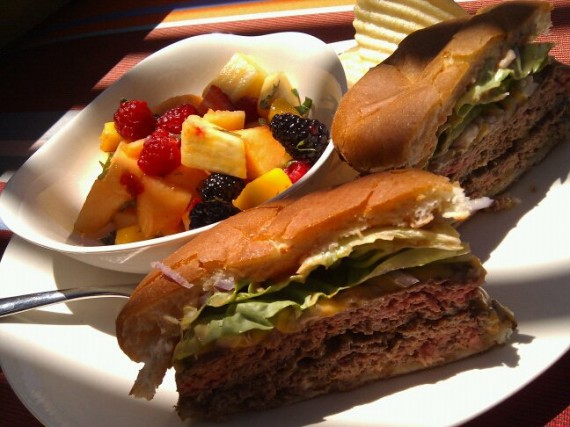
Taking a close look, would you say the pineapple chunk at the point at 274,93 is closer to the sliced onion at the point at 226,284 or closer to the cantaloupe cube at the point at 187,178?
the cantaloupe cube at the point at 187,178

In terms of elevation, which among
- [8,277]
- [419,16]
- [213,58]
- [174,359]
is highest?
[419,16]

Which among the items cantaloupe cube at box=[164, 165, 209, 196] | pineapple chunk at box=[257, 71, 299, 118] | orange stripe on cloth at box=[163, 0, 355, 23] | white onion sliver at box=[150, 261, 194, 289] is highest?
orange stripe on cloth at box=[163, 0, 355, 23]

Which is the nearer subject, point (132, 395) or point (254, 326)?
point (254, 326)

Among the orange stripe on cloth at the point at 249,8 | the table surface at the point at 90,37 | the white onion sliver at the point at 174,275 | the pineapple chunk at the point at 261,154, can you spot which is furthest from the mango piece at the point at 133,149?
the orange stripe on cloth at the point at 249,8

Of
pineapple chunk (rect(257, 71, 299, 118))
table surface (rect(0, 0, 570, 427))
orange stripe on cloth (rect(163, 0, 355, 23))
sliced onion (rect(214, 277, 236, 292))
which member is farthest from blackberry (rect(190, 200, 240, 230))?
orange stripe on cloth (rect(163, 0, 355, 23))

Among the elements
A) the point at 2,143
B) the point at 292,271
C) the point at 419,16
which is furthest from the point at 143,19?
the point at 292,271

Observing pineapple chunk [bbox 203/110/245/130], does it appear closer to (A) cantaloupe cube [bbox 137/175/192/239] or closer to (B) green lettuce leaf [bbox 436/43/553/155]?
(A) cantaloupe cube [bbox 137/175/192/239]

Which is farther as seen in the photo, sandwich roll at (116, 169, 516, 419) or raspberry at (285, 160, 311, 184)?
raspberry at (285, 160, 311, 184)

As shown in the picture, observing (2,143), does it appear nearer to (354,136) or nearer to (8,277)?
(8,277)
